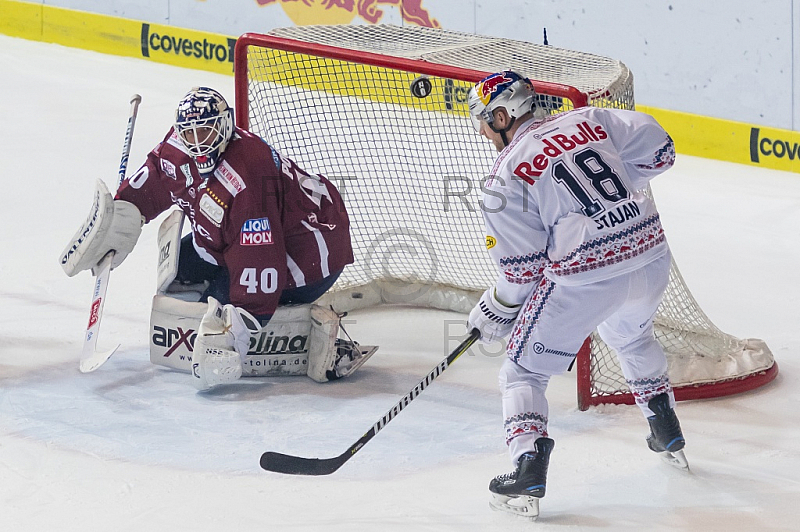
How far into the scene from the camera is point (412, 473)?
3.33 m

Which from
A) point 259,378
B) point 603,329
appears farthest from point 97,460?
point 603,329

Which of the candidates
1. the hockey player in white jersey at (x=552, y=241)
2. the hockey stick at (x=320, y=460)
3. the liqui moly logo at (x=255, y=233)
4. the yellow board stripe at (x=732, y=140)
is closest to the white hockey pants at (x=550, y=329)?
the hockey player in white jersey at (x=552, y=241)

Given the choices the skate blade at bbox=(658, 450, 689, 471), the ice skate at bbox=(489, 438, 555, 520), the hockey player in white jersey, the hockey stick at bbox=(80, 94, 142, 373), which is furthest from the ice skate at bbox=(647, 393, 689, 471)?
the hockey stick at bbox=(80, 94, 142, 373)

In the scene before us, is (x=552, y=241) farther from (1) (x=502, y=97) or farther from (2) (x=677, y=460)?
(2) (x=677, y=460)

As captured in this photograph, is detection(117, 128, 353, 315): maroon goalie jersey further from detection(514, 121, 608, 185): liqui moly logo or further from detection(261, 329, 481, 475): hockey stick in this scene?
detection(514, 121, 608, 185): liqui moly logo

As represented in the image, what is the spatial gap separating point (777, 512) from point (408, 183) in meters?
2.26

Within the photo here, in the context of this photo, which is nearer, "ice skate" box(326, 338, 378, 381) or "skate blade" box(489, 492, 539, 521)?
"skate blade" box(489, 492, 539, 521)

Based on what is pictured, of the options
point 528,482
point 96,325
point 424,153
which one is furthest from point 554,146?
point 424,153

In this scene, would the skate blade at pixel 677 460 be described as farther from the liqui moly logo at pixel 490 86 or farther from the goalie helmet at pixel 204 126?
the goalie helmet at pixel 204 126

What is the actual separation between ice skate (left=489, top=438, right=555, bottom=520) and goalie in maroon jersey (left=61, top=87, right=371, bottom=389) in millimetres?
1039

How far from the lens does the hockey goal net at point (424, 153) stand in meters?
3.82

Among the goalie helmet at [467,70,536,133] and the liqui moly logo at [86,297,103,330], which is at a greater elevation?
the goalie helmet at [467,70,536,133]

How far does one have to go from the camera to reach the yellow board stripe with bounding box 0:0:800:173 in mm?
6309

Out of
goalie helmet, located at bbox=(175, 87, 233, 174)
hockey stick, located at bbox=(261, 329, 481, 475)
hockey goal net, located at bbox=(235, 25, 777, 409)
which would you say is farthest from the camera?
hockey goal net, located at bbox=(235, 25, 777, 409)
